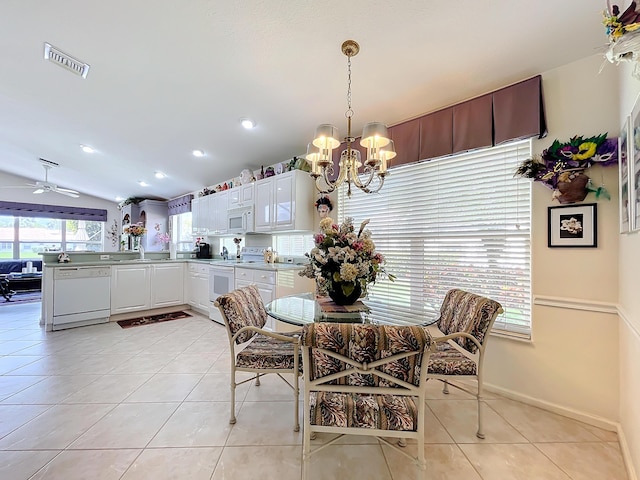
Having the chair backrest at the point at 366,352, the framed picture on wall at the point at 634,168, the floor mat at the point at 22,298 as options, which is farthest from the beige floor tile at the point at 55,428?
the floor mat at the point at 22,298

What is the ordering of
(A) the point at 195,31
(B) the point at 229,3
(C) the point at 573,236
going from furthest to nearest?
1. (A) the point at 195,31
2. (C) the point at 573,236
3. (B) the point at 229,3

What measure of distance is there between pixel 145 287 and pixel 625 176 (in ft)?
18.6

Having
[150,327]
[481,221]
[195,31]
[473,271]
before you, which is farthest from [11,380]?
[481,221]

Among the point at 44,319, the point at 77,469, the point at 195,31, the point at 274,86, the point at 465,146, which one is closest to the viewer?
the point at 77,469

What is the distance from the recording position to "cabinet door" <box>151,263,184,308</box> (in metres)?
4.63

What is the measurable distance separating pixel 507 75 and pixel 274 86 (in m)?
1.94

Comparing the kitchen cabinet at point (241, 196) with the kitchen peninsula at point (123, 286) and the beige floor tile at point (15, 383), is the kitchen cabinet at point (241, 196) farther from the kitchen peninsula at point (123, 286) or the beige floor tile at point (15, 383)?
the beige floor tile at point (15, 383)

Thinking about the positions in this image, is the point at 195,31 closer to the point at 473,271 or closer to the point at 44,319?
the point at 473,271

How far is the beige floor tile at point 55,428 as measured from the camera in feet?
5.29

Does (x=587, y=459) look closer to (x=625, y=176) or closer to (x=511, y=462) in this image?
(x=511, y=462)

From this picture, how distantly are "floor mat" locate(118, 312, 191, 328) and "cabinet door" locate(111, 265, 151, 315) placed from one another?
0.17m

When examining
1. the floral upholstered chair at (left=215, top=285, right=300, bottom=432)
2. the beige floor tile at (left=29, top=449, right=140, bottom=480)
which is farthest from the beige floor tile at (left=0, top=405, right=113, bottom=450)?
the floral upholstered chair at (left=215, top=285, right=300, bottom=432)

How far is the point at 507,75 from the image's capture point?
206cm

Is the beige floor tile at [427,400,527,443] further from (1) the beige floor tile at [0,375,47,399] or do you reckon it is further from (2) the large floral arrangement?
(1) the beige floor tile at [0,375,47,399]
